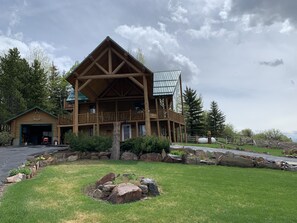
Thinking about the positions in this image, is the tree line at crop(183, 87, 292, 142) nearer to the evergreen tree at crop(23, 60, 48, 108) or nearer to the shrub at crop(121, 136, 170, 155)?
the evergreen tree at crop(23, 60, 48, 108)

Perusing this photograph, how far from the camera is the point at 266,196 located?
24.1 feet

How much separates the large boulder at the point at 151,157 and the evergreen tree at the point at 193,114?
27.8 metres

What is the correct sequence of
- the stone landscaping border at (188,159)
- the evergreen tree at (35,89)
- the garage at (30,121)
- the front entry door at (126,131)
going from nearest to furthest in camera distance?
the stone landscaping border at (188,159)
the front entry door at (126,131)
the garage at (30,121)
the evergreen tree at (35,89)

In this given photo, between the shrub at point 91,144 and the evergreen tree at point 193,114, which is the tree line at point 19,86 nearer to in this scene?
the evergreen tree at point 193,114

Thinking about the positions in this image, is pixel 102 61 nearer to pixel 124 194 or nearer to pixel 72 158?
pixel 72 158

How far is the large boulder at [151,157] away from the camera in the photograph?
14.6 m

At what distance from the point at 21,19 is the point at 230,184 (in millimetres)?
13831

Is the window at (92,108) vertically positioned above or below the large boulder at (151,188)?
above

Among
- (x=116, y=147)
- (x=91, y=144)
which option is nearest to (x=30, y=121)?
(x=91, y=144)

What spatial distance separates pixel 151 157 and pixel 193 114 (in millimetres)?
28985

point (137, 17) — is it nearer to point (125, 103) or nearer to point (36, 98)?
point (125, 103)

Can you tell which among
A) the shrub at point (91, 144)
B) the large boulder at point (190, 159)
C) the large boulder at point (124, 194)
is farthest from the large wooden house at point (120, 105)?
the large boulder at point (124, 194)

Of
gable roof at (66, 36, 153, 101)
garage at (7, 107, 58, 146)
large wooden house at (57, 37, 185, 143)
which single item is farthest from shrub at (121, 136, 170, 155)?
garage at (7, 107, 58, 146)

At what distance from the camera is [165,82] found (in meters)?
29.2
